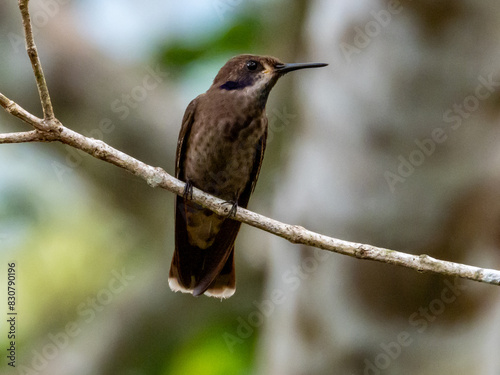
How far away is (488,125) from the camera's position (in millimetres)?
4375

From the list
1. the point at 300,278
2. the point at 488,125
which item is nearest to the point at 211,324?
the point at 300,278

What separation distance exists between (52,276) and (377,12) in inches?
146

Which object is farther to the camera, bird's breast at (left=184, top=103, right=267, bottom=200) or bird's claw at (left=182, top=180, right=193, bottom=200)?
bird's breast at (left=184, top=103, right=267, bottom=200)

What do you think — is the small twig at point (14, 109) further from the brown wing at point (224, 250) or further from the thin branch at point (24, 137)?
the brown wing at point (224, 250)

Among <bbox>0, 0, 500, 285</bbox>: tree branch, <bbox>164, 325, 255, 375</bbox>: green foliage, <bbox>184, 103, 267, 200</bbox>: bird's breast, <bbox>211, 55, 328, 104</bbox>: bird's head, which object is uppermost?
<bbox>211, 55, 328, 104</bbox>: bird's head

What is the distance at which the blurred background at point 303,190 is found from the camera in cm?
433

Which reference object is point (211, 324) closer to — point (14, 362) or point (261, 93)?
point (14, 362)

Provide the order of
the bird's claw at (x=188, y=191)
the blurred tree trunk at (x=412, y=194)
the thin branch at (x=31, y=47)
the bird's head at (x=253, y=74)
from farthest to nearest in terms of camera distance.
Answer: the bird's head at (x=253, y=74) → the blurred tree trunk at (x=412, y=194) → the bird's claw at (x=188, y=191) → the thin branch at (x=31, y=47)

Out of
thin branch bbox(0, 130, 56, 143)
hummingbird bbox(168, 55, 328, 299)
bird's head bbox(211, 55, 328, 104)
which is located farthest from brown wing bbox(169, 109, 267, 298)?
thin branch bbox(0, 130, 56, 143)

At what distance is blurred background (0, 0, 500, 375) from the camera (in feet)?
14.2

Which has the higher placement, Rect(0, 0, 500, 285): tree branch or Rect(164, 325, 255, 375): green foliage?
Rect(164, 325, 255, 375): green foliage

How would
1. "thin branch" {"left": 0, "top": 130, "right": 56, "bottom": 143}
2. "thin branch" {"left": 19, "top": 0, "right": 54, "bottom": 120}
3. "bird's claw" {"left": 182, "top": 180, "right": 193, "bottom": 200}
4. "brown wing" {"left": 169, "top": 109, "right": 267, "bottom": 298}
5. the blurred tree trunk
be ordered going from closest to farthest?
"thin branch" {"left": 19, "top": 0, "right": 54, "bottom": 120}, "thin branch" {"left": 0, "top": 130, "right": 56, "bottom": 143}, "bird's claw" {"left": 182, "top": 180, "right": 193, "bottom": 200}, the blurred tree trunk, "brown wing" {"left": 169, "top": 109, "right": 267, "bottom": 298}

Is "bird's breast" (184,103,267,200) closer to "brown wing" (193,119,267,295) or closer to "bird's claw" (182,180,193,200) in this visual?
"brown wing" (193,119,267,295)

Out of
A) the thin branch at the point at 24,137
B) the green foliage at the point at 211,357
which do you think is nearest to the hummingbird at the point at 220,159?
the thin branch at the point at 24,137
